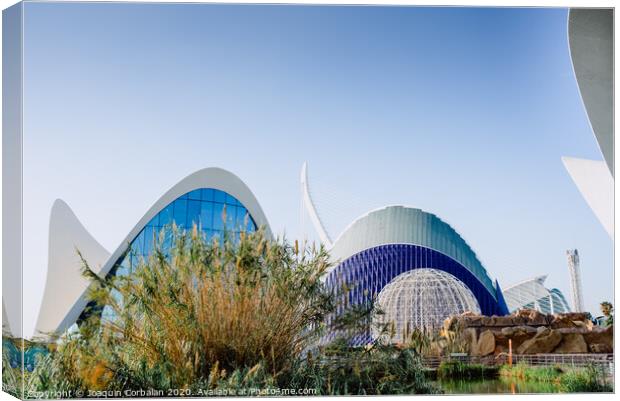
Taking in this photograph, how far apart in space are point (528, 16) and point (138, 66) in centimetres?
349

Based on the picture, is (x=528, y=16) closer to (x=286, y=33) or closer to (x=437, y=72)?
(x=437, y=72)

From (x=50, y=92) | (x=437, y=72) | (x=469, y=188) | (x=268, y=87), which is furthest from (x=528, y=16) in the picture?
(x=50, y=92)

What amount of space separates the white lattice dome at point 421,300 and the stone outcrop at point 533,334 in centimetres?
16

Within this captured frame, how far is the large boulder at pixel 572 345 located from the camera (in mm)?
9227

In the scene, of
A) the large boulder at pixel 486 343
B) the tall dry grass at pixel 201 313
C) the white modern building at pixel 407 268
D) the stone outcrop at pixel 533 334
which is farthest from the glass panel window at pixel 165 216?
the large boulder at pixel 486 343

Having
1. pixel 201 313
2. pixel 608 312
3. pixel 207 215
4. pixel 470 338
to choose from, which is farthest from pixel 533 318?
pixel 207 215

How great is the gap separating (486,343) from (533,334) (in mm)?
444

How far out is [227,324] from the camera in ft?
27.4

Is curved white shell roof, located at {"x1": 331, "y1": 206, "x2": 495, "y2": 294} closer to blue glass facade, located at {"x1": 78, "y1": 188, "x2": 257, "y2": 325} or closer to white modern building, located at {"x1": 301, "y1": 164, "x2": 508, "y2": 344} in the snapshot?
white modern building, located at {"x1": 301, "y1": 164, "x2": 508, "y2": 344}

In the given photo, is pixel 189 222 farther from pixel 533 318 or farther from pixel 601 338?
pixel 601 338

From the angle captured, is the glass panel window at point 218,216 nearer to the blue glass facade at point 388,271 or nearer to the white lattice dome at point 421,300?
the blue glass facade at point 388,271

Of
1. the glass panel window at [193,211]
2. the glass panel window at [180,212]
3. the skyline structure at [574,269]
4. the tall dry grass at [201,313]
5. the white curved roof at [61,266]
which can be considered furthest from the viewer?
the glass panel window at [193,211]

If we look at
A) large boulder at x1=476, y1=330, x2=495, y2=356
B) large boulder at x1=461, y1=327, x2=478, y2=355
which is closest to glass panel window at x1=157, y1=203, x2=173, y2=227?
large boulder at x1=461, y1=327, x2=478, y2=355

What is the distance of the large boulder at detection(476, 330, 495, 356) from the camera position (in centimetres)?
938
